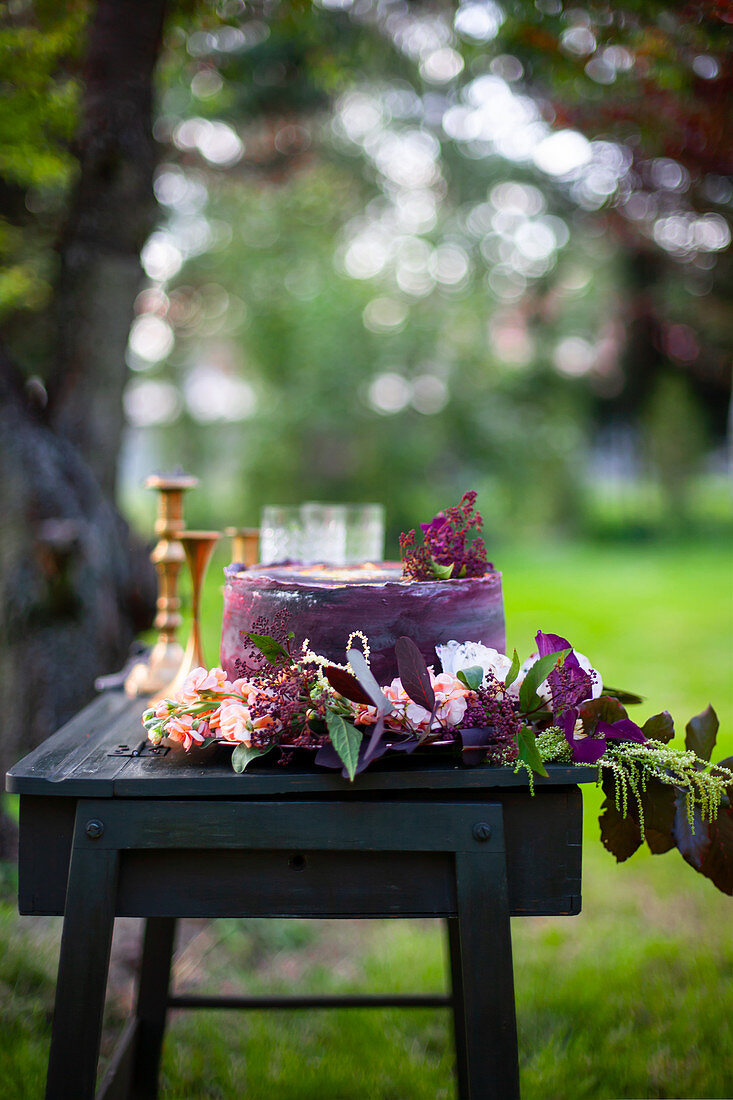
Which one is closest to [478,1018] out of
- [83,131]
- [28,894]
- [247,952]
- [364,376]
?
[28,894]

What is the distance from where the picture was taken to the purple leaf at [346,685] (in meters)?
1.07

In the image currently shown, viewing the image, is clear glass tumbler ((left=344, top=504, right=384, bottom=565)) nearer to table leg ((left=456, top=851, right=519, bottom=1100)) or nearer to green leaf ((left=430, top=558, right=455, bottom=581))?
green leaf ((left=430, top=558, right=455, bottom=581))

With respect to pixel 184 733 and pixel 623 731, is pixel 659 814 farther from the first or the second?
pixel 184 733

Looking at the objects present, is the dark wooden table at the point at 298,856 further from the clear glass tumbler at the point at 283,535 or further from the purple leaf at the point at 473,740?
the clear glass tumbler at the point at 283,535

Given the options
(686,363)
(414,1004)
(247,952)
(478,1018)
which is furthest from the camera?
(686,363)

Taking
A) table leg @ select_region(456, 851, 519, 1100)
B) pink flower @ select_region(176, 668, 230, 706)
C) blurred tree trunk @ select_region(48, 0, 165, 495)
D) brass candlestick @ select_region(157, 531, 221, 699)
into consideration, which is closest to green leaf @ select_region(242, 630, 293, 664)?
pink flower @ select_region(176, 668, 230, 706)

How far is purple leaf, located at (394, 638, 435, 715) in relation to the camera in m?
1.09

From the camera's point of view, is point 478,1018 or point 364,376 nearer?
point 478,1018

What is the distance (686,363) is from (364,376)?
183 inches

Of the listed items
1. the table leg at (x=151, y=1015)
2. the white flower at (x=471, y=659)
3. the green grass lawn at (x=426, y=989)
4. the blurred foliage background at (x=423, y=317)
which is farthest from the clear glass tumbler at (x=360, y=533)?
the blurred foliage background at (x=423, y=317)

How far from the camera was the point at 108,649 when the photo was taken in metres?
2.68

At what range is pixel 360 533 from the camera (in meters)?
1.70

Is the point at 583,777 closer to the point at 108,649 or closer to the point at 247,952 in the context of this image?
the point at 247,952

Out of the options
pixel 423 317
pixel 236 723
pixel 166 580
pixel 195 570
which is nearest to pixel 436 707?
pixel 236 723
